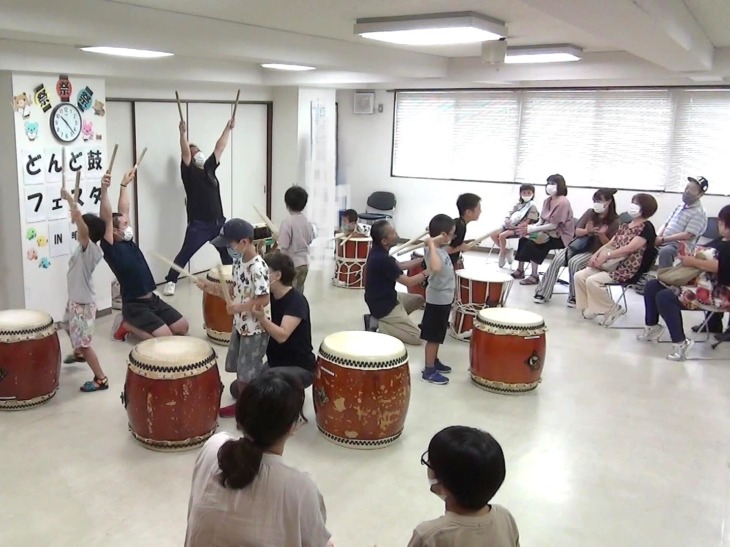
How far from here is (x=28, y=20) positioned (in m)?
3.38

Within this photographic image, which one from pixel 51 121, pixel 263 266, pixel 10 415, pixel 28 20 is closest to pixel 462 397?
pixel 263 266

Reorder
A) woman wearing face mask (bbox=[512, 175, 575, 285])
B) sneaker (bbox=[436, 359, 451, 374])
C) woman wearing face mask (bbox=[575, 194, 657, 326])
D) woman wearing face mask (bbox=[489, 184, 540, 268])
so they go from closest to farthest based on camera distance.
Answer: sneaker (bbox=[436, 359, 451, 374]) < woman wearing face mask (bbox=[575, 194, 657, 326]) < woman wearing face mask (bbox=[512, 175, 575, 285]) < woman wearing face mask (bbox=[489, 184, 540, 268])

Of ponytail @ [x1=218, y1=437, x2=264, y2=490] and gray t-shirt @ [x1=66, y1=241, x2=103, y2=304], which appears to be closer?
ponytail @ [x1=218, y1=437, x2=264, y2=490]

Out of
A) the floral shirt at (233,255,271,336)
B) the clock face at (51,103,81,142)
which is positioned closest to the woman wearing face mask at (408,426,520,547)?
the floral shirt at (233,255,271,336)

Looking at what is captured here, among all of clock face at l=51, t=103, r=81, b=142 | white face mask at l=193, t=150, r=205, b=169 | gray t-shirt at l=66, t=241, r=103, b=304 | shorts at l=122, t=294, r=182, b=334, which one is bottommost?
shorts at l=122, t=294, r=182, b=334

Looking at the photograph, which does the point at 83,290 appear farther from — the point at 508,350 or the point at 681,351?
the point at 681,351

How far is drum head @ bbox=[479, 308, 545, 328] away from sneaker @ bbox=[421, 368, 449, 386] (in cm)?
49

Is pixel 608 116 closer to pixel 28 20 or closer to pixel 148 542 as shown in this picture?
pixel 28 20

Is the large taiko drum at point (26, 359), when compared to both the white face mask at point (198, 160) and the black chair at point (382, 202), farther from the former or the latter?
the black chair at point (382, 202)

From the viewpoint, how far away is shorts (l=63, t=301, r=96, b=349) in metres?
4.18

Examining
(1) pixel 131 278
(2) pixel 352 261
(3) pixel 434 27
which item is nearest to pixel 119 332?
(1) pixel 131 278

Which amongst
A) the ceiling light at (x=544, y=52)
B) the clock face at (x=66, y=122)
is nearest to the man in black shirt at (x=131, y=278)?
the clock face at (x=66, y=122)

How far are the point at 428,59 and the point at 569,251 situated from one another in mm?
2418

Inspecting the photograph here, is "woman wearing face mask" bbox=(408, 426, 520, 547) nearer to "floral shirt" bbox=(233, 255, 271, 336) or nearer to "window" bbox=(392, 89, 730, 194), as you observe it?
"floral shirt" bbox=(233, 255, 271, 336)
